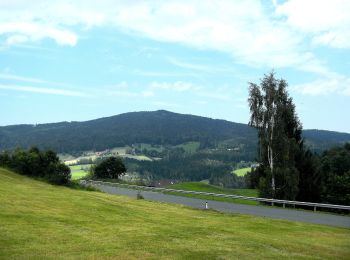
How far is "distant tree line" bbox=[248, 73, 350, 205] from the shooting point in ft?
160

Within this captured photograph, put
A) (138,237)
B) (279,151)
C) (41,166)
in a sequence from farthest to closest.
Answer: (41,166), (279,151), (138,237)

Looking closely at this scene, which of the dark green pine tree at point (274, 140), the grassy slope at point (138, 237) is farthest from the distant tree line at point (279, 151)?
the grassy slope at point (138, 237)

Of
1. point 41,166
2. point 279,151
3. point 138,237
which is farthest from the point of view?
point 41,166

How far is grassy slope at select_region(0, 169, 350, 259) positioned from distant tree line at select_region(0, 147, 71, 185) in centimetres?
2827

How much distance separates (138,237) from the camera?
54.0ft

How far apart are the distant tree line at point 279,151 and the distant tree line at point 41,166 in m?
21.6

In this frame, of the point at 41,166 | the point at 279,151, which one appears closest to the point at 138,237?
the point at 279,151

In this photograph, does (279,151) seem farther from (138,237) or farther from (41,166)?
(138,237)

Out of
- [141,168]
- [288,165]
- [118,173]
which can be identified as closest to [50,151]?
[288,165]

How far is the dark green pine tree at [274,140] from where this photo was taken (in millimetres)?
48531

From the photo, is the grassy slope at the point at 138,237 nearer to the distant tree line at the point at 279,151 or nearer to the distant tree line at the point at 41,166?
the distant tree line at the point at 279,151

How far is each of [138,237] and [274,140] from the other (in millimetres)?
35380

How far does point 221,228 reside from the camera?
20.9m

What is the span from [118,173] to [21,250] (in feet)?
299
